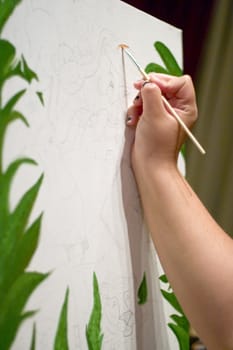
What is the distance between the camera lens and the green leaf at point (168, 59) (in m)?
0.74

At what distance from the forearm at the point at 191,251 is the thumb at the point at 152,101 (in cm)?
8

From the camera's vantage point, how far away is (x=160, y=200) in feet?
2.08

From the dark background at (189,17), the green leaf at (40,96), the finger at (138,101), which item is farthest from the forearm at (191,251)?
the dark background at (189,17)

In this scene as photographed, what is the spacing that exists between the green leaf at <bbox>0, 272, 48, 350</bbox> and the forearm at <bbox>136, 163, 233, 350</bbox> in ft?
0.72

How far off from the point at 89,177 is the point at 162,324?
0.28 meters

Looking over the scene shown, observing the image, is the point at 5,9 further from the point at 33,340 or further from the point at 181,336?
the point at 181,336

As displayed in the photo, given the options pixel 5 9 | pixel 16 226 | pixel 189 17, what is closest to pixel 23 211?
pixel 16 226

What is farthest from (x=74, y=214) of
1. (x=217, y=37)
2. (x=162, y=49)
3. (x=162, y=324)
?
(x=217, y=37)

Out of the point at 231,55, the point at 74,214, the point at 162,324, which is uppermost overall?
the point at 231,55

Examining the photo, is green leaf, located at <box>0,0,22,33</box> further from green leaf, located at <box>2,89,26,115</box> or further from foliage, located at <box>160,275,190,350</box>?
foliage, located at <box>160,275,190,350</box>

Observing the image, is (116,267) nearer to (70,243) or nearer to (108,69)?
(70,243)

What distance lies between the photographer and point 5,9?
0.48 metres

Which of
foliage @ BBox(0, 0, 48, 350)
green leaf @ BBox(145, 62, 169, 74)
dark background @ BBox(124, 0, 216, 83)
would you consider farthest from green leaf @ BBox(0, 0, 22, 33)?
dark background @ BBox(124, 0, 216, 83)

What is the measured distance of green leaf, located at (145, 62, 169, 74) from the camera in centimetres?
71
